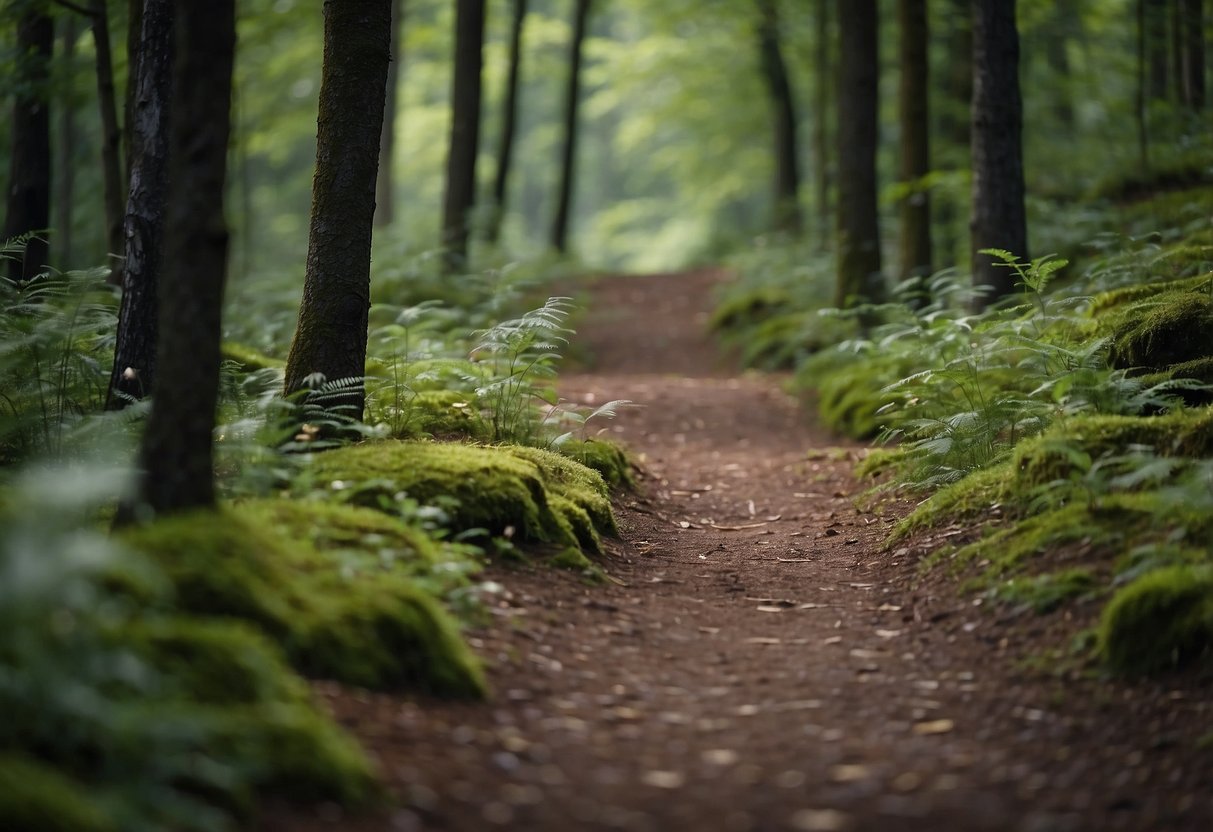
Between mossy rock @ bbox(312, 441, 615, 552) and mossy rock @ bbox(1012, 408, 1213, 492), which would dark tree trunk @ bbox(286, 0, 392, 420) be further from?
mossy rock @ bbox(1012, 408, 1213, 492)

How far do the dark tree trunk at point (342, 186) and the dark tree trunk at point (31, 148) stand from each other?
515cm

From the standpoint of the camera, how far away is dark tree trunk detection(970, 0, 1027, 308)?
32.1 ft

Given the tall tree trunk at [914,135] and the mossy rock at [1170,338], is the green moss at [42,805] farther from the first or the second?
the tall tree trunk at [914,135]

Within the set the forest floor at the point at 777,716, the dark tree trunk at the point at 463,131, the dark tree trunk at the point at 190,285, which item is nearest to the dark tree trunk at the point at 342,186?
the forest floor at the point at 777,716

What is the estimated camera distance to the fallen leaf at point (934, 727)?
399 centimetres

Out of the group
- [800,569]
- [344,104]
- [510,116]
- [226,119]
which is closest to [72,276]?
[344,104]

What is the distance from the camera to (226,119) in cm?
415

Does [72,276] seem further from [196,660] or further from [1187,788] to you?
[1187,788]

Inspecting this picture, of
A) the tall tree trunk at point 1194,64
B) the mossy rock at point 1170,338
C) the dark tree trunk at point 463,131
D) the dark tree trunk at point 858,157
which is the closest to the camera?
the mossy rock at point 1170,338

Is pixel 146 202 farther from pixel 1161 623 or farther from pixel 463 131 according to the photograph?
pixel 463 131

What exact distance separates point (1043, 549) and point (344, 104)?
473 cm

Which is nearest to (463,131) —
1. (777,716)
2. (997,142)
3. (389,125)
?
(389,125)

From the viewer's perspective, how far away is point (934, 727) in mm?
4031

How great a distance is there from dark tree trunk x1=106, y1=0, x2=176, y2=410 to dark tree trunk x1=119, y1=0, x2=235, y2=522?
111 inches
